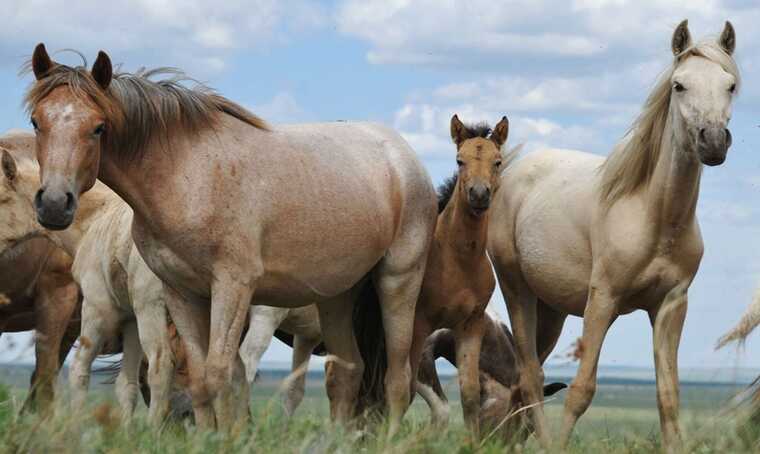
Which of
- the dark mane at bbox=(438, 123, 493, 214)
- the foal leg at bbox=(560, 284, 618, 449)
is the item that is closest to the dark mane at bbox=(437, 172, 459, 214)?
the dark mane at bbox=(438, 123, 493, 214)

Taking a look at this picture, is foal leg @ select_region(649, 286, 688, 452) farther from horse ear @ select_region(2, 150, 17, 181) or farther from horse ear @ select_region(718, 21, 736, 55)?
horse ear @ select_region(2, 150, 17, 181)

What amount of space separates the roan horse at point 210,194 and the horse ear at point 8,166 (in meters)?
3.02

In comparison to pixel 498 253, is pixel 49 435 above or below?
below

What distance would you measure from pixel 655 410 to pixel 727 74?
2.14 m

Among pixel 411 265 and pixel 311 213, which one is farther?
pixel 411 265

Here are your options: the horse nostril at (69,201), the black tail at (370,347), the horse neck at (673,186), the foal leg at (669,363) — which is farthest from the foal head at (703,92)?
the horse nostril at (69,201)

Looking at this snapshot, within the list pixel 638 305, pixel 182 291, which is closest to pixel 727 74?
pixel 638 305

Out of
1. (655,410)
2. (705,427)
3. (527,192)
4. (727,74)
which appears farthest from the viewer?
(527,192)

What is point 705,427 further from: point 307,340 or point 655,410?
point 307,340

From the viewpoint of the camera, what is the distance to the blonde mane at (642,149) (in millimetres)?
8094

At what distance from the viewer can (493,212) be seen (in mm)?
10008

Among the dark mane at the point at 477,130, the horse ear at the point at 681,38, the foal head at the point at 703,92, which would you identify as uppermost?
the horse ear at the point at 681,38

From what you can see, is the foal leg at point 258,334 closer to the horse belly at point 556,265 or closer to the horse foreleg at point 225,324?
the horse belly at point 556,265

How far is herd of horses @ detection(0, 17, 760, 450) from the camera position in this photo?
7.24m
